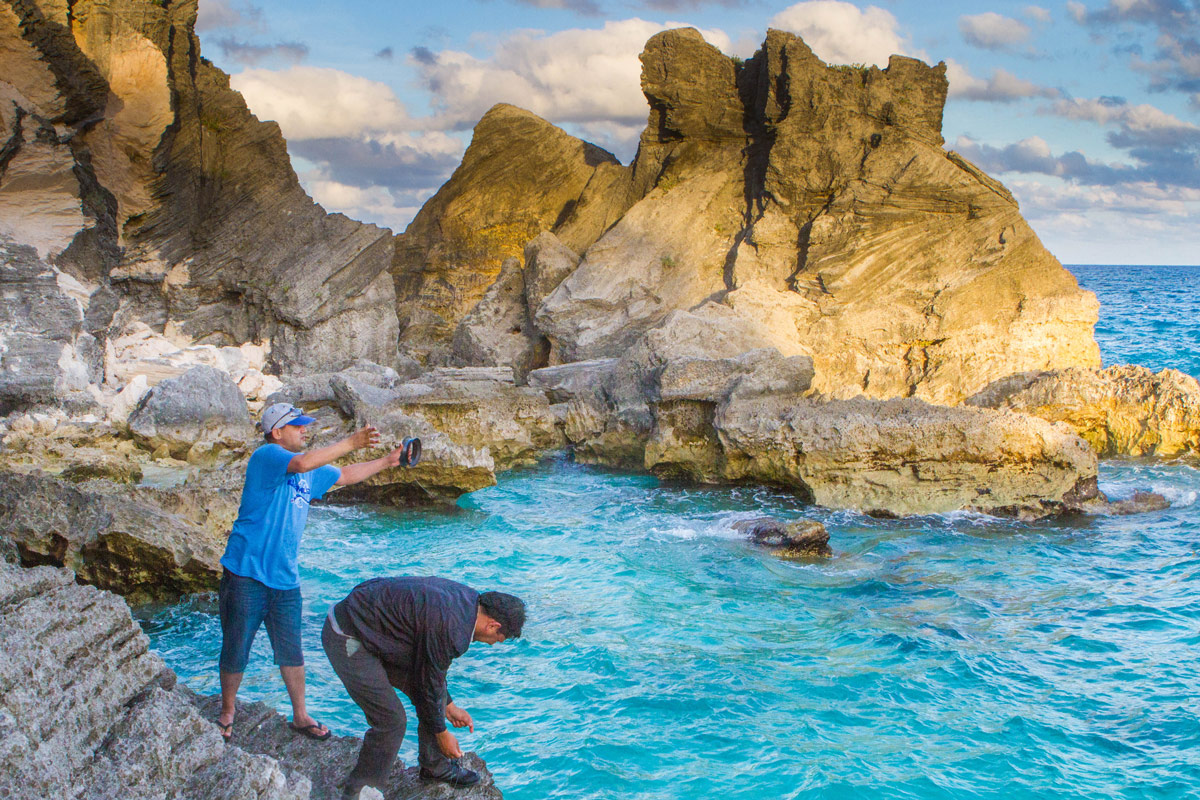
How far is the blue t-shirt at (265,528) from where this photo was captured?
14.0 feet

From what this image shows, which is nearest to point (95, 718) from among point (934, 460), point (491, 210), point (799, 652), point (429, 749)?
point (429, 749)

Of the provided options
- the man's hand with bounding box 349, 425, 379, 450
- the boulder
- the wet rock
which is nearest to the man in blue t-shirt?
the man's hand with bounding box 349, 425, 379, 450

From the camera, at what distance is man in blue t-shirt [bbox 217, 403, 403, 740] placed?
4.21 metres

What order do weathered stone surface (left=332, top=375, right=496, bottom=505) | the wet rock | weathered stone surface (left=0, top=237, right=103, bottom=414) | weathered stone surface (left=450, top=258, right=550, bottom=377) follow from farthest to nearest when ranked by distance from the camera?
weathered stone surface (left=450, top=258, right=550, bottom=377), weathered stone surface (left=0, top=237, right=103, bottom=414), weathered stone surface (left=332, top=375, right=496, bottom=505), the wet rock

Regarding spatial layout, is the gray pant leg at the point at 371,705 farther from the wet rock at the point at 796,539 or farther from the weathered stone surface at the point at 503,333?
the weathered stone surface at the point at 503,333

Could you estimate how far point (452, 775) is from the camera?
3896 mm

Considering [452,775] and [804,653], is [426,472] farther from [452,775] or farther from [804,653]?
[452,775]

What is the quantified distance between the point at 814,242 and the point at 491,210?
8.43m

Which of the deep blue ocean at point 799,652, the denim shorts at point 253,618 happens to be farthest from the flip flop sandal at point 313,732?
the deep blue ocean at point 799,652

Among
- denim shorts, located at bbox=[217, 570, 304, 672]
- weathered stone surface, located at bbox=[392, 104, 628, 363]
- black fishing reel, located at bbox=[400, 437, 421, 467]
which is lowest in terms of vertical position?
denim shorts, located at bbox=[217, 570, 304, 672]

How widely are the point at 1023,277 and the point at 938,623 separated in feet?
Result: 34.9

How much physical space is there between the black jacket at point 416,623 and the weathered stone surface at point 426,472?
20.5ft

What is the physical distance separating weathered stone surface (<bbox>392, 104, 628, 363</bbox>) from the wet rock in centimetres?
1357

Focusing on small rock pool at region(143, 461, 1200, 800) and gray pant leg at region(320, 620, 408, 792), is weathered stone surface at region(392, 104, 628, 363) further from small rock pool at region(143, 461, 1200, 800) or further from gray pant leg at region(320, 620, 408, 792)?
gray pant leg at region(320, 620, 408, 792)
